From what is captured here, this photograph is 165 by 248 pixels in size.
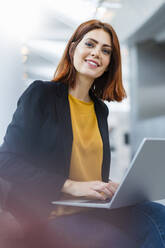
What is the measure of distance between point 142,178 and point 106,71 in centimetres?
76

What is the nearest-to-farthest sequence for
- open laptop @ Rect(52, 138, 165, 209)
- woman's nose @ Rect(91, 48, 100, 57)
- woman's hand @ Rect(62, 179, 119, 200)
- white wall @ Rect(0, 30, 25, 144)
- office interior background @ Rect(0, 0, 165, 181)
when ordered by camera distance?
open laptop @ Rect(52, 138, 165, 209) → woman's hand @ Rect(62, 179, 119, 200) → woman's nose @ Rect(91, 48, 100, 57) → white wall @ Rect(0, 30, 25, 144) → office interior background @ Rect(0, 0, 165, 181)

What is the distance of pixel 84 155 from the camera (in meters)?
1.46

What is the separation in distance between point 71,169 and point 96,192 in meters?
0.26

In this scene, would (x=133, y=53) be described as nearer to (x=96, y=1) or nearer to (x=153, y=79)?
(x=153, y=79)

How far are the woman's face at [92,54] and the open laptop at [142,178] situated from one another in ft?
1.91

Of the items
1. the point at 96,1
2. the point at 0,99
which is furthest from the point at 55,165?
the point at 96,1

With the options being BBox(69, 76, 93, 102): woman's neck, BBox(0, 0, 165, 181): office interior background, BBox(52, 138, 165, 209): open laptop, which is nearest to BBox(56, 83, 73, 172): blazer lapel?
BBox(69, 76, 93, 102): woman's neck

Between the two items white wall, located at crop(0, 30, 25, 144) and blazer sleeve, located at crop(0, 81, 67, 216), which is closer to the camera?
blazer sleeve, located at crop(0, 81, 67, 216)

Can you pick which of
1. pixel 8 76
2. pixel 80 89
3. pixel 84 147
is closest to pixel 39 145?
pixel 84 147

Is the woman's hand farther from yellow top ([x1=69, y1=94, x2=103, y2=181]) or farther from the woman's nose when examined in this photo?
the woman's nose

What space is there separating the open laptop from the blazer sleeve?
7 centimetres

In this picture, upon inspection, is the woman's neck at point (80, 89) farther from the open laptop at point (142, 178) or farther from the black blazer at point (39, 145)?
the open laptop at point (142, 178)

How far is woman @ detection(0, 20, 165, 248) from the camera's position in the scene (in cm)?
120

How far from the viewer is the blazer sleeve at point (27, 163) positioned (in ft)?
3.90
